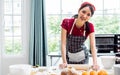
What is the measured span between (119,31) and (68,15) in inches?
44.3

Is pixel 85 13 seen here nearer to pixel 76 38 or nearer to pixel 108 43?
pixel 76 38

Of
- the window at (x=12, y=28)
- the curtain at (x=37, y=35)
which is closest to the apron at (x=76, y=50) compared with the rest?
the curtain at (x=37, y=35)

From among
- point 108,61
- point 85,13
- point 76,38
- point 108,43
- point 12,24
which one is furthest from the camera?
point 12,24

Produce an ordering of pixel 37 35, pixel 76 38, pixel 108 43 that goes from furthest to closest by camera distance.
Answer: pixel 37 35 → pixel 108 43 → pixel 76 38

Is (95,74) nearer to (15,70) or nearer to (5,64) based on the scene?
(15,70)

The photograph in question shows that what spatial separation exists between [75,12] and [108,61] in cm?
285

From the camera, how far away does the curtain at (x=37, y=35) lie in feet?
14.0

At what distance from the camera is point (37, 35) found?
14.1 ft

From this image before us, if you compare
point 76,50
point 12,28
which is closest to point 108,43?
point 76,50

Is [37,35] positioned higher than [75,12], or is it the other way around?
[75,12]

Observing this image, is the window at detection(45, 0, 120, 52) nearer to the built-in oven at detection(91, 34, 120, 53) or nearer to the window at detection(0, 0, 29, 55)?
the window at detection(0, 0, 29, 55)

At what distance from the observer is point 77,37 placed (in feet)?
7.65

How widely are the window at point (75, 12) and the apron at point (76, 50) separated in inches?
88.8

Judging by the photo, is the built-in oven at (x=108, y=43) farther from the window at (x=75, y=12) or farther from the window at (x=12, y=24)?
the window at (x=12, y=24)
